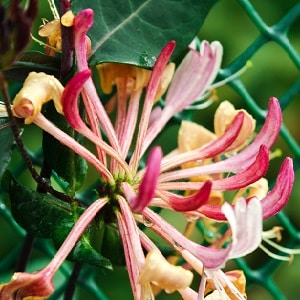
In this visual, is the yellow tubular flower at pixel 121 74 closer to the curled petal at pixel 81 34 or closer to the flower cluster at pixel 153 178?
the flower cluster at pixel 153 178

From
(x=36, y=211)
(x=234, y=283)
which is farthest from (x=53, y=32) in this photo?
(x=234, y=283)

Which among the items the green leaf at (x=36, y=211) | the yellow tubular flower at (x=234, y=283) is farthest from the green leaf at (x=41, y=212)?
the yellow tubular flower at (x=234, y=283)

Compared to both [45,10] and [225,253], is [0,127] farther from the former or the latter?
[45,10]

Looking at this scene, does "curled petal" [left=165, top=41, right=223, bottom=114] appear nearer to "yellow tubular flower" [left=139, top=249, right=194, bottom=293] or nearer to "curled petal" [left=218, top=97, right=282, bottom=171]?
"curled petal" [left=218, top=97, right=282, bottom=171]

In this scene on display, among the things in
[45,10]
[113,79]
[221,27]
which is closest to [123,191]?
[113,79]

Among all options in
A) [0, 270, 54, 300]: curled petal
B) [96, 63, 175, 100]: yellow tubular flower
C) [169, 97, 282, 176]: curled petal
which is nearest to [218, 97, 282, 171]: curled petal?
[169, 97, 282, 176]: curled petal

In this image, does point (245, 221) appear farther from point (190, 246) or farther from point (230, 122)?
point (230, 122)
